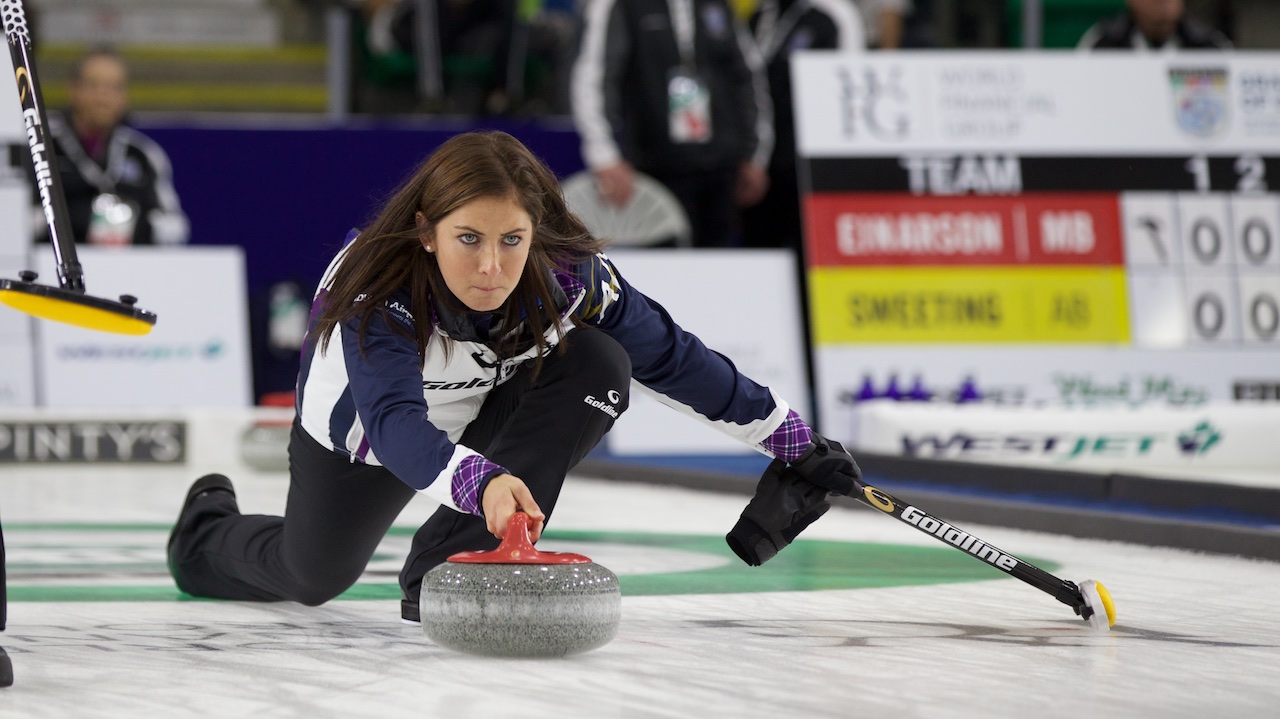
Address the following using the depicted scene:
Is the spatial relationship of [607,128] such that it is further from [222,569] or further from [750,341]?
A: [222,569]

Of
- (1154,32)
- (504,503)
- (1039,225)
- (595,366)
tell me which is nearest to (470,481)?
(504,503)

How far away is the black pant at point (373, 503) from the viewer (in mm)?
2402

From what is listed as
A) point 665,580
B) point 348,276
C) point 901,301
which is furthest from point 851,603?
point 901,301

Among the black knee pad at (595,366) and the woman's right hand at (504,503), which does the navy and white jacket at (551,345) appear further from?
the woman's right hand at (504,503)

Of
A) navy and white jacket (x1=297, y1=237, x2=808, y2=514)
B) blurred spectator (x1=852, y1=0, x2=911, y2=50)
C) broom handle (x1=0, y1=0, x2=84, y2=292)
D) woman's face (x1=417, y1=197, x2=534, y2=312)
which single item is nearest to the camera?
broom handle (x1=0, y1=0, x2=84, y2=292)

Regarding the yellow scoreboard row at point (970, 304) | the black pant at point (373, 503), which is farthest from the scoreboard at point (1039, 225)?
the black pant at point (373, 503)

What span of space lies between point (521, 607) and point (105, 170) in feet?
16.1

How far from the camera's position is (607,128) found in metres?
6.13

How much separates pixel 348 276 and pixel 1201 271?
14.1 feet

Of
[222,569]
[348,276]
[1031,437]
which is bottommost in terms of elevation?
[1031,437]

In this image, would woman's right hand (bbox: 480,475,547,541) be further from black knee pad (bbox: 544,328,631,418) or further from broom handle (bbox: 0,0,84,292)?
broom handle (bbox: 0,0,84,292)

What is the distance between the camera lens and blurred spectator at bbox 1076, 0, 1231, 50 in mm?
6270

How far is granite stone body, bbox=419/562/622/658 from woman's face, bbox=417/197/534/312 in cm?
37

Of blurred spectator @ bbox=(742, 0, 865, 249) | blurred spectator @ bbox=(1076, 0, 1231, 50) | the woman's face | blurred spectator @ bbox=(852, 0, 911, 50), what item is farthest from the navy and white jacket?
blurred spectator @ bbox=(852, 0, 911, 50)
